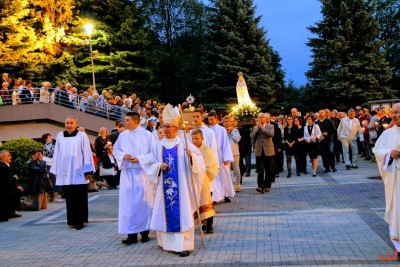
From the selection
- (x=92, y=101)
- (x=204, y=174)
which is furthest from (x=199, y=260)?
(x=92, y=101)

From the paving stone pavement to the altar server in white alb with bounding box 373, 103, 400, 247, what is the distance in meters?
0.44

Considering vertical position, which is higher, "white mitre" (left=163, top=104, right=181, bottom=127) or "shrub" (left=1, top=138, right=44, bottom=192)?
"white mitre" (left=163, top=104, right=181, bottom=127)

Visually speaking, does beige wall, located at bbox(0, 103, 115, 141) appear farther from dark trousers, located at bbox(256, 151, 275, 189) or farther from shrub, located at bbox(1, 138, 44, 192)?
dark trousers, located at bbox(256, 151, 275, 189)

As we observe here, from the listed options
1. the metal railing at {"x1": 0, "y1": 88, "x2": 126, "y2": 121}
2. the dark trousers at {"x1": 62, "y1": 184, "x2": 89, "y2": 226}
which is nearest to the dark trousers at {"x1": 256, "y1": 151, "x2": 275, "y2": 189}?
the dark trousers at {"x1": 62, "y1": 184, "x2": 89, "y2": 226}

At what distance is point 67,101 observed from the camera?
25.7m

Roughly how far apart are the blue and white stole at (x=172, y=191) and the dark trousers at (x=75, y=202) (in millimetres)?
3118

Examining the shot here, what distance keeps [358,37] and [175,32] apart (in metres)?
21.1

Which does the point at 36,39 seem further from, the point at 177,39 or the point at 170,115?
the point at 170,115

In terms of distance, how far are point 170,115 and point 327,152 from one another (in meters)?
11.0

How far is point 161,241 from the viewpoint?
26.1 ft

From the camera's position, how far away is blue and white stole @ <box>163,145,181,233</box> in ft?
25.0

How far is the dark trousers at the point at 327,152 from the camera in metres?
17.5

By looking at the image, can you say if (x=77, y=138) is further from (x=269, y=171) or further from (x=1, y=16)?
(x=1, y=16)

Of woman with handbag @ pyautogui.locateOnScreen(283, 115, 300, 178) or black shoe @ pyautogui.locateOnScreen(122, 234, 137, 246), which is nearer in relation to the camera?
black shoe @ pyautogui.locateOnScreen(122, 234, 137, 246)
